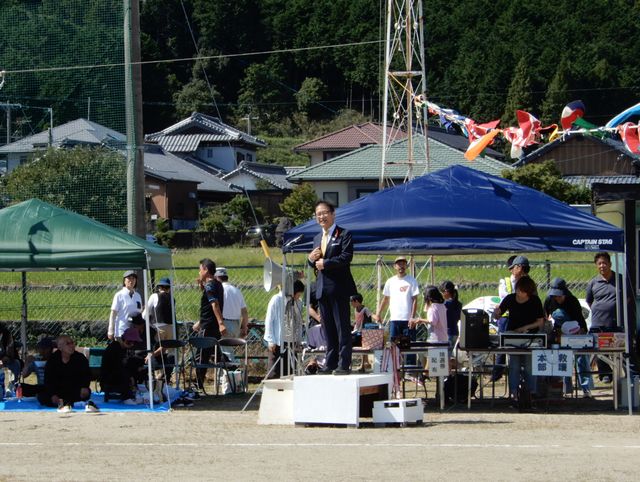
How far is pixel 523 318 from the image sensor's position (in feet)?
41.1

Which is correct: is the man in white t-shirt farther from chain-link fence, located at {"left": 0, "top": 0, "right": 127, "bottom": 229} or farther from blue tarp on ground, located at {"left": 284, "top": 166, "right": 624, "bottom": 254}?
chain-link fence, located at {"left": 0, "top": 0, "right": 127, "bottom": 229}

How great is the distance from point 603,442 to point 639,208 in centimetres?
554

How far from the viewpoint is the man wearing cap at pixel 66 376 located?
12625 mm

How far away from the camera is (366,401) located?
444 inches

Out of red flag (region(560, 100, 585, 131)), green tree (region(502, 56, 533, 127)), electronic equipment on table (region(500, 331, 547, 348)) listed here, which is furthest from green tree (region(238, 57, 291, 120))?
electronic equipment on table (region(500, 331, 547, 348))

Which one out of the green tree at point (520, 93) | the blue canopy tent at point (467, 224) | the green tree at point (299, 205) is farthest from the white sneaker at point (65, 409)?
the green tree at point (520, 93)

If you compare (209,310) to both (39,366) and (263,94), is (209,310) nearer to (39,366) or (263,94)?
(39,366)

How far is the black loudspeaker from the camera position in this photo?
39.7ft

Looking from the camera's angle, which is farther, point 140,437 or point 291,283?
point 291,283

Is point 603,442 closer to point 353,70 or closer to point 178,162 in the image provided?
point 178,162

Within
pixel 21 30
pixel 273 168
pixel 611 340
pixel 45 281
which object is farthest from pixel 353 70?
pixel 611 340

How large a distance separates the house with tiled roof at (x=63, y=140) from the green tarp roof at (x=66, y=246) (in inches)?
170

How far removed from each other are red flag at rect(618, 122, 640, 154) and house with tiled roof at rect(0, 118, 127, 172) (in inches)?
301

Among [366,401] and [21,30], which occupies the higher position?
[21,30]
